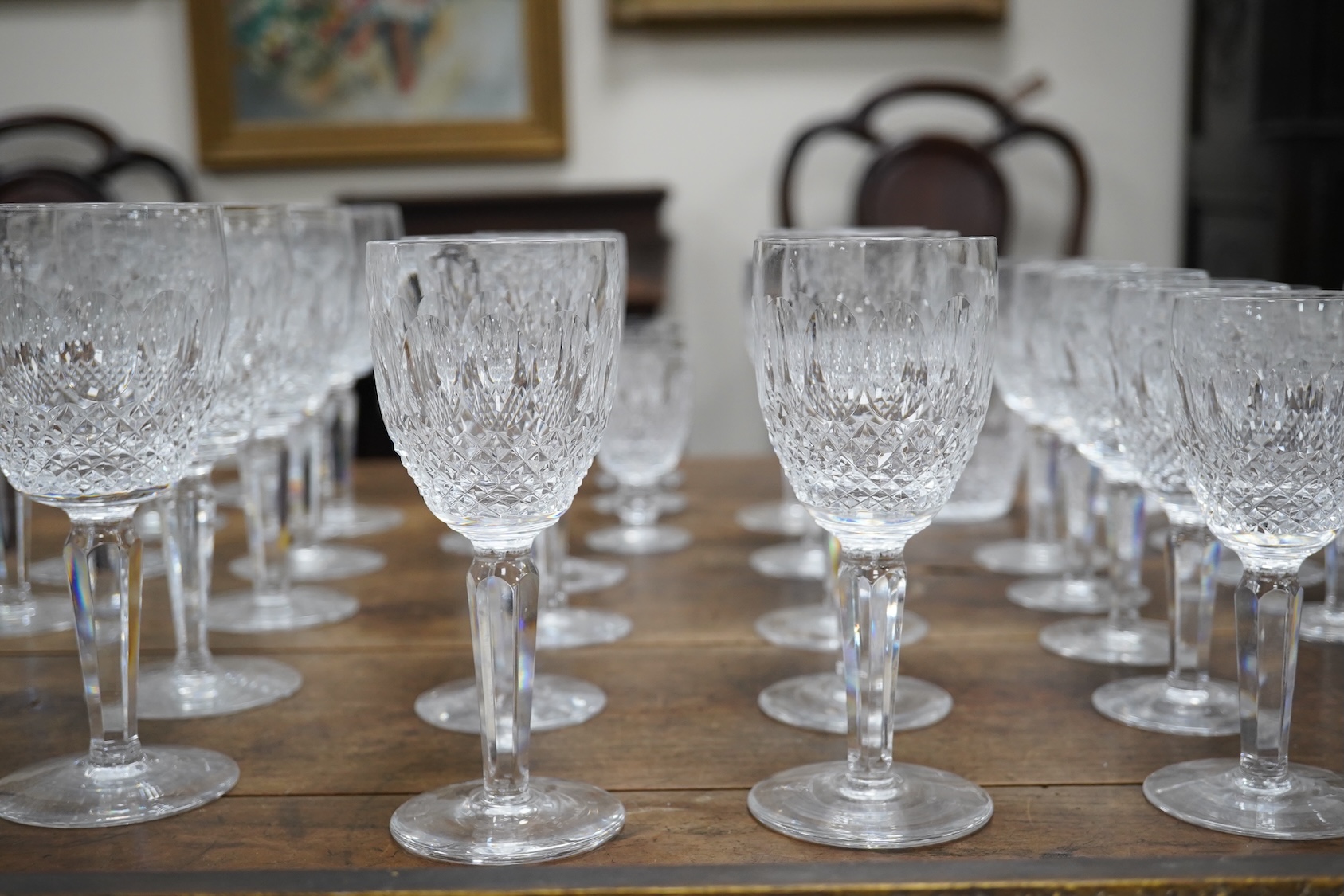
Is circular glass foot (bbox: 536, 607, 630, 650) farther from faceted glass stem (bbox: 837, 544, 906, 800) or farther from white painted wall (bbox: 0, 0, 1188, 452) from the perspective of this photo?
white painted wall (bbox: 0, 0, 1188, 452)

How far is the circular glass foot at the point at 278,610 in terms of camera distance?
96 centimetres

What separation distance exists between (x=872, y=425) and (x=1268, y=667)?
0.71ft

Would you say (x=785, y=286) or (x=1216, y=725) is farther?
(x=1216, y=725)

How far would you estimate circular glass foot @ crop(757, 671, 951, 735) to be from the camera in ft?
2.44

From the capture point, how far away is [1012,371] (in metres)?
1.02

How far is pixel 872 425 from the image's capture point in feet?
1.98

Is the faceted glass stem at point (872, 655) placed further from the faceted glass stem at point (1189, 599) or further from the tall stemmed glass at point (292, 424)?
the tall stemmed glass at point (292, 424)

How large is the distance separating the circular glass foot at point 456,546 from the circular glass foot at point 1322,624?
2.03 ft

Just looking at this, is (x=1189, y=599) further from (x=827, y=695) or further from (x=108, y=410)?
(x=108, y=410)

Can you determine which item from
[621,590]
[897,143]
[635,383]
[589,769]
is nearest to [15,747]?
[589,769]

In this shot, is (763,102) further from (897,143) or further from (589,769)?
(589,769)

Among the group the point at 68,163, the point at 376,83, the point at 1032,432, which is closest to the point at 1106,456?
the point at 1032,432

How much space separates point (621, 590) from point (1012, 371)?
1.08ft


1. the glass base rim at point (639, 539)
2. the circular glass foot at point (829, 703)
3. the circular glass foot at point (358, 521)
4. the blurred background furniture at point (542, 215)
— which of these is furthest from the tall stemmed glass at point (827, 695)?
the blurred background furniture at point (542, 215)
